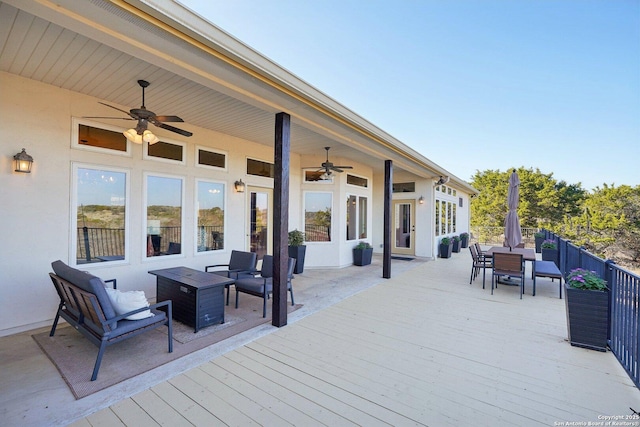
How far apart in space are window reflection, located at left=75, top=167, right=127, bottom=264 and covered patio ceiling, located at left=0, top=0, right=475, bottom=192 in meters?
0.95

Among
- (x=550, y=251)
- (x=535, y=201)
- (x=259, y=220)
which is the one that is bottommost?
(x=550, y=251)

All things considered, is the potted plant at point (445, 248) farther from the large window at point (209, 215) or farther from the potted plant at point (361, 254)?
the large window at point (209, 215)

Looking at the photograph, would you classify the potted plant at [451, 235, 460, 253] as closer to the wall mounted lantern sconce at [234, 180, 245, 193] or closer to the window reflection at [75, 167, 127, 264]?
the wall mounted lantern sconce at [234, 180, 245, 193]

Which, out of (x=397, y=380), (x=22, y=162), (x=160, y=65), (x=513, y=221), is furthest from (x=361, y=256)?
(x=22, y=162)

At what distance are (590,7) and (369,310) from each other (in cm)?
806

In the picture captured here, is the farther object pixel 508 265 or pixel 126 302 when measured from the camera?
pixel 508 265

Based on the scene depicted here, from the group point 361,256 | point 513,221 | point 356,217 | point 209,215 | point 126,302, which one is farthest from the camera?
point 356,217

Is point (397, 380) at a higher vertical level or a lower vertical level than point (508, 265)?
lower

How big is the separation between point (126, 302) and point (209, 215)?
3148 mm

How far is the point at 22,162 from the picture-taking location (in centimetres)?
347

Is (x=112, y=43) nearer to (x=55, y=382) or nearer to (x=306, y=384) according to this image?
(x=55, y=382)

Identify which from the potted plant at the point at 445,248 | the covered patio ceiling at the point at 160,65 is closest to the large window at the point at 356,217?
the covered patio ceiling at the point at 160,65

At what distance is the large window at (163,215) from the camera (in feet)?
16.0

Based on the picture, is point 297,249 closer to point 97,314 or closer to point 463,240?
point 97,314
